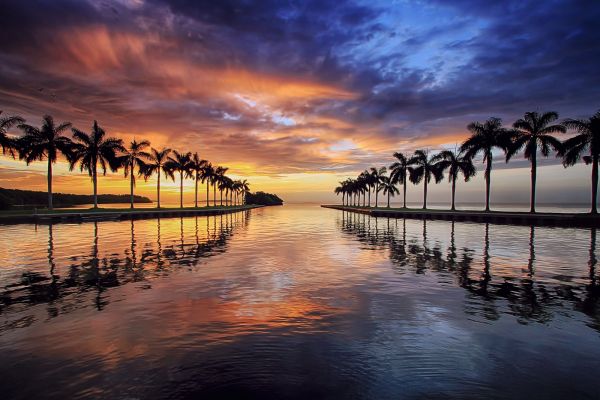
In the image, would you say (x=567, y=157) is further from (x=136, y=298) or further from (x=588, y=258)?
(x=136, y=298)

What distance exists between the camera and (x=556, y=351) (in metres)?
6.41

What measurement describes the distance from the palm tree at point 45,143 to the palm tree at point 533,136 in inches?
2698

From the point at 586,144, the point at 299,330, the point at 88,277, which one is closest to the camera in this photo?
the point at 299,330

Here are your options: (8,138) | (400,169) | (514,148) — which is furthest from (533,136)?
(8,138)

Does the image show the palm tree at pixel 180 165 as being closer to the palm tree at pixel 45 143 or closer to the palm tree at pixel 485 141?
the palm tree at pixel 45 143

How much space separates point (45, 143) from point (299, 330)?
61120 millimetres

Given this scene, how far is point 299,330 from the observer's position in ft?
24.4

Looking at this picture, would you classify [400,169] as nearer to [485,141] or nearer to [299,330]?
[485,141]

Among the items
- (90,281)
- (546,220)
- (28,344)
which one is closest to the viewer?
(28,344)

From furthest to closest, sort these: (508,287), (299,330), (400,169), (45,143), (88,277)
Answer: (400,169) → (45,143) → (88,277) → (508,287) → (299,330)

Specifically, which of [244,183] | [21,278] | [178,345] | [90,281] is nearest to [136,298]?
[90,281]

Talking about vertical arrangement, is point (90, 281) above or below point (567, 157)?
below

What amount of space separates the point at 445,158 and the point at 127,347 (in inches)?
2716

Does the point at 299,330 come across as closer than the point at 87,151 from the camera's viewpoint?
Yes
